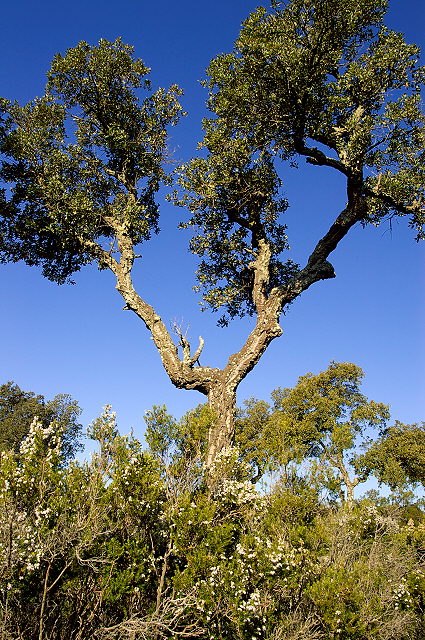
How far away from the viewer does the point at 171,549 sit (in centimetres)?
614

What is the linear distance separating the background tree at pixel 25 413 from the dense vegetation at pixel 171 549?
106 feet

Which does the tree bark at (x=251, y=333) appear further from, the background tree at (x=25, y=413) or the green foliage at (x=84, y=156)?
the background tree at (x=25, y=413)

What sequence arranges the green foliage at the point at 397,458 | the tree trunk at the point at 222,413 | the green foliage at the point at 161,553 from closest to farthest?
the green foliage at the point at 161,553
the tree trunk at the point at 222,413
the green foliage at the point at 397,458

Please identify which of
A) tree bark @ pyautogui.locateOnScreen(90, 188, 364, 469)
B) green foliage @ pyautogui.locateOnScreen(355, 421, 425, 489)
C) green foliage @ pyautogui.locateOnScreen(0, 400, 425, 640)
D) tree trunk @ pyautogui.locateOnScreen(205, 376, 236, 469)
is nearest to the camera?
green foliage @ pyautogui.locateOnScreen(0, 400, 425, 640)

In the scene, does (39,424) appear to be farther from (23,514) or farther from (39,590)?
(39,590)

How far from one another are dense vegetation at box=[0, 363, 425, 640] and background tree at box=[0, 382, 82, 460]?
32162mm

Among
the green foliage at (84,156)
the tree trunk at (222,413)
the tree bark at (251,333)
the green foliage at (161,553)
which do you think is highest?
the green foliage at (84,156)

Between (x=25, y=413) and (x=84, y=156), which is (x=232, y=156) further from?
(x=25, y=413)

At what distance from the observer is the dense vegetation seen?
18.6ft

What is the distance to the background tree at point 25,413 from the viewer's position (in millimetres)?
37500

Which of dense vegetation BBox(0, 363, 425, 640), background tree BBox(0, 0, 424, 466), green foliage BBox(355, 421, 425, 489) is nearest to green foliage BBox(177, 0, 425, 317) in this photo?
background tree BBox(0, 0, 424, 466)

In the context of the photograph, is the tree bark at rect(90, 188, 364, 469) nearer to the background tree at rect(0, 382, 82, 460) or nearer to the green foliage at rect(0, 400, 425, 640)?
the green foliage at rect(0, 400, 425, 640)

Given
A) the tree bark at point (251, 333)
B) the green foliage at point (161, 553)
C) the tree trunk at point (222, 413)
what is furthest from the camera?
the tree bark at point (251, 333)

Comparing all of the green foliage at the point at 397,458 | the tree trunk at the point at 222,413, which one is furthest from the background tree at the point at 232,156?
the green foliage at the point at 397,458
